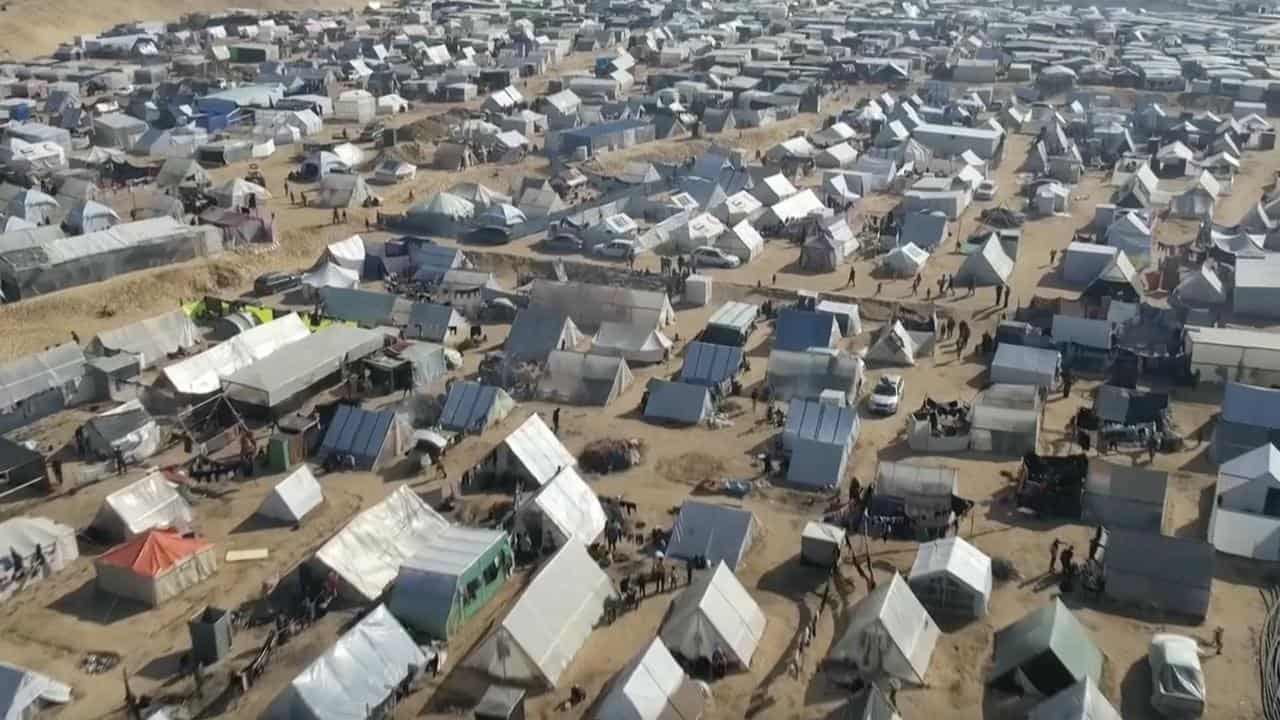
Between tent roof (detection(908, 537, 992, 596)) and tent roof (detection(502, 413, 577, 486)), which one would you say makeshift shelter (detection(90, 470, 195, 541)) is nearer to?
tent roof (detection(502, 413, 577, 486))

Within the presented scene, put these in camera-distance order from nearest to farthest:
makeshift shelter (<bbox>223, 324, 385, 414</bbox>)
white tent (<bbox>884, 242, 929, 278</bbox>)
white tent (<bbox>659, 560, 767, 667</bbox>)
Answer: white tent (<bbox>659, 560, 767, 667</bbox>)
makeshift shelter (<bbox>223, 324, 385, 414</bbox>)
white tent (<bbox>884, 242, 929, 278</bbox>)

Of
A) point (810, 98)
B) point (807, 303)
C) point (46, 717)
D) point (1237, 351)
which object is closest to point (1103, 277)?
point (1237, 351)

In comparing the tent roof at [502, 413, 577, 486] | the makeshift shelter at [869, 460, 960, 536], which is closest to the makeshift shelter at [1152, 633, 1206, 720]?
the makeshift shelter at [869, 460, 960, 536]

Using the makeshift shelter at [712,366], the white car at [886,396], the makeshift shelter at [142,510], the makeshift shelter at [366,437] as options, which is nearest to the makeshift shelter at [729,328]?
the makeshift shelter at [712,366]

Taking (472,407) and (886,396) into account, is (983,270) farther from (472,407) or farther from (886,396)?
(472,407)

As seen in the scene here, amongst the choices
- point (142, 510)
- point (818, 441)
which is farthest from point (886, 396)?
point (142, 510)

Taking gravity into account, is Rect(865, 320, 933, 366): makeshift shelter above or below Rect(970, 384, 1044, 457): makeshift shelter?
below
